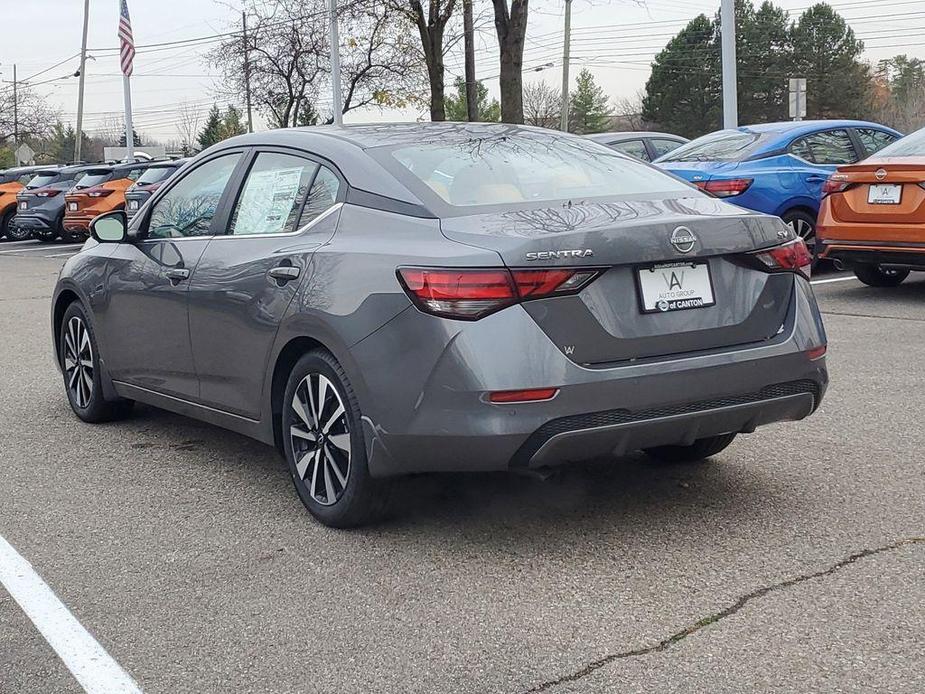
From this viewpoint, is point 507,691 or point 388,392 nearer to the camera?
point 507,691

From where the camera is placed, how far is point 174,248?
5.49 metres

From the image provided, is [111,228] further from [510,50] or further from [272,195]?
[510,50]

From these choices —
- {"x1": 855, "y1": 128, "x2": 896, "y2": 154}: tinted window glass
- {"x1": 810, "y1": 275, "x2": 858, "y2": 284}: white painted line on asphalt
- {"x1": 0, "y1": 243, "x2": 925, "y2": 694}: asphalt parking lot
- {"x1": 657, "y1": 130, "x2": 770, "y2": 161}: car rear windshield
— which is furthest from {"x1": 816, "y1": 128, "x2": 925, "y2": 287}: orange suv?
{"x1": 0, "y1": 243, "x2": 925, "y2": 694}: asphalt parking lot

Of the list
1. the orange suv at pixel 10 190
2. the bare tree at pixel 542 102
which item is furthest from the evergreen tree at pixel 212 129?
the orange suv at pixel 10 190

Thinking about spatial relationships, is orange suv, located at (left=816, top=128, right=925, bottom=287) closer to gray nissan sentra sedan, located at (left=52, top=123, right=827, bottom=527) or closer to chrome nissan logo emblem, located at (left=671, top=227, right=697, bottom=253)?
gray nissan sentra sedan, located at (left=52, top=123, right=827, bottom=527)

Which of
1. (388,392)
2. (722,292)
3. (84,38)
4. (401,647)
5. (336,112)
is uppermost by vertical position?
(84,38)

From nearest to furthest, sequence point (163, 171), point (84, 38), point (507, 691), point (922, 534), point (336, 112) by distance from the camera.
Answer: point (507, 691) → point (922, 534) → point (163, 171) → point (336, 112) → point (84, 38)

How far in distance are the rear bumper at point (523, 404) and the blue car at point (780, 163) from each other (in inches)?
290

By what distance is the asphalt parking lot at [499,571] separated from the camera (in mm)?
3229

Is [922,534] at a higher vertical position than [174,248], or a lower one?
lower

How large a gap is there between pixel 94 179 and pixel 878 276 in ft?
54.3

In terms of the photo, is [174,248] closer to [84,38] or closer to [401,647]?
[401,647]

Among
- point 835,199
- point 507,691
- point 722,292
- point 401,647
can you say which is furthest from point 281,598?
point 835,199

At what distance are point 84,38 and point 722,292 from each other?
54792 millimetres
